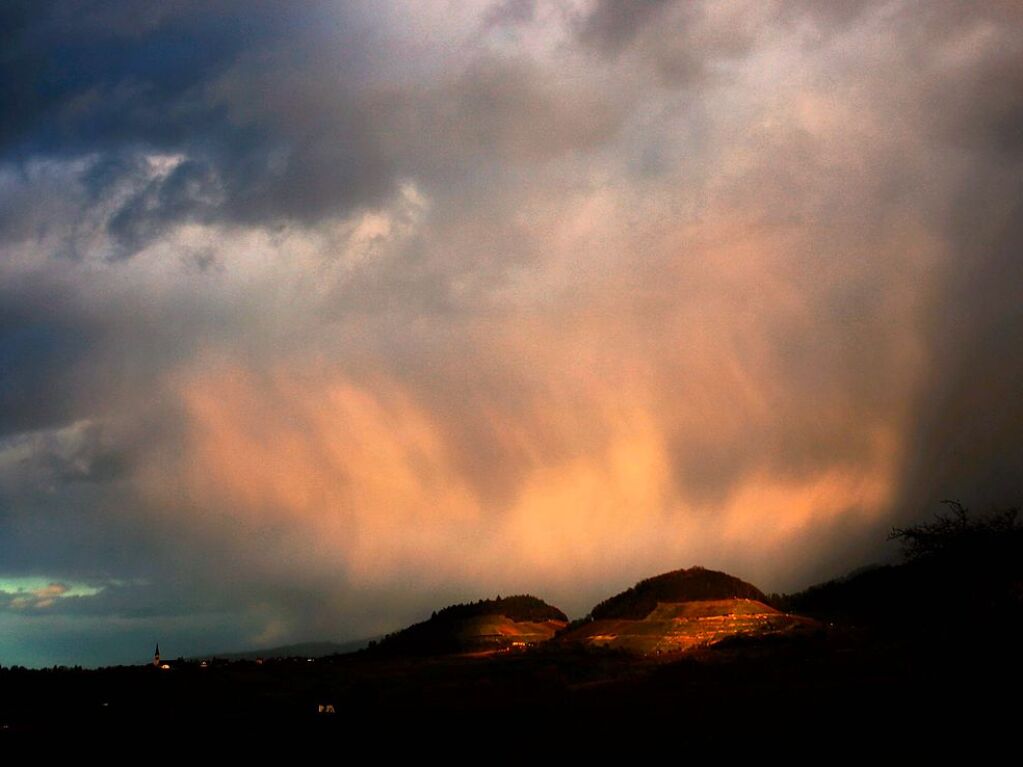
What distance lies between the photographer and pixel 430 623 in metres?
162

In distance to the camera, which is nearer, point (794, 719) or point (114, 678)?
point (794, 719)

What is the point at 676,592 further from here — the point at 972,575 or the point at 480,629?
the point at 972,575

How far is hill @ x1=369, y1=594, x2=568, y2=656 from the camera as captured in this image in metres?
143

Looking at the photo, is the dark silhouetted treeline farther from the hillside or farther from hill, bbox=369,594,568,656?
hill, bbox=369,594,568,656

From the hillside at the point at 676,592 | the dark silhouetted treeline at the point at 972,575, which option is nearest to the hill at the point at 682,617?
the hillside at the point at 676,592

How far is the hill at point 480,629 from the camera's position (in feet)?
469

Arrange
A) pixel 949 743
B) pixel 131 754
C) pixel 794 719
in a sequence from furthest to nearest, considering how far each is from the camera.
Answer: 1. pixel 131 754
2. pixel 794 719
3. pixel 949 743

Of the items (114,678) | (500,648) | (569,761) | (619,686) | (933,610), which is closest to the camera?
(569,761)

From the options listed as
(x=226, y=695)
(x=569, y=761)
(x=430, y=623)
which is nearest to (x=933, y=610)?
(x=569, y=761)

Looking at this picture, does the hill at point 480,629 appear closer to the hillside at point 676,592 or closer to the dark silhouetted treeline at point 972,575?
the hillside at point 676,592

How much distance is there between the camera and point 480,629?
151 meters

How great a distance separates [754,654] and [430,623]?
8610 centimetres

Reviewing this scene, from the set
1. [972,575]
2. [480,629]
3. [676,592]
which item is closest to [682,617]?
[676,592]

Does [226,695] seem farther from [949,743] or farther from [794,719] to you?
[949,743]
